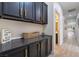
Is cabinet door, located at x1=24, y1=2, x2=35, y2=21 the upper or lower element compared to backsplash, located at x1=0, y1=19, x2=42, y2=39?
upper

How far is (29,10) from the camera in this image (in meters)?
3.13

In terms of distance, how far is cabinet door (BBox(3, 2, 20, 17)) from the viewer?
6.64ft

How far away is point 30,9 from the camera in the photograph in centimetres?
319

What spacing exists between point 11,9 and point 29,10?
3.10ft

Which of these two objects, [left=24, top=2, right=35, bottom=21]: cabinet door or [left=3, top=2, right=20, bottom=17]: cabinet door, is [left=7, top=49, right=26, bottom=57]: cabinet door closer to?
[left=3, top=2, right=20, bottom=17]: cabinet door

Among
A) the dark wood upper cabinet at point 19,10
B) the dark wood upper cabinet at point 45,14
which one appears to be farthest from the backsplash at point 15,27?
the dark wood upper cabinet at point 45,14

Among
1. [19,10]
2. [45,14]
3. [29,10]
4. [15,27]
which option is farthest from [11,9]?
[45,14]

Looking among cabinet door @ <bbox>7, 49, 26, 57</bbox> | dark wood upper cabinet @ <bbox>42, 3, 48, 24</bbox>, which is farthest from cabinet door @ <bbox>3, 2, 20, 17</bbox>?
dark wood upper cabinet @ <bbox>42, 3, 48, 24</bbox>

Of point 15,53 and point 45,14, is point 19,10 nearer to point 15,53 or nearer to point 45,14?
point 15,53

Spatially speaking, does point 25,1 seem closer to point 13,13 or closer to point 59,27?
point 13,13

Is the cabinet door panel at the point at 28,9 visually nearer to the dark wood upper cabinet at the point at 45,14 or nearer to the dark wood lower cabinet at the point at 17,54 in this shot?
the dark wood lower cabinet at the point at 17,54

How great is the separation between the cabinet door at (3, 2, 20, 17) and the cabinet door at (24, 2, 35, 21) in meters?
0.38

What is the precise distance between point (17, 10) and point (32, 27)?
1653 millimetres

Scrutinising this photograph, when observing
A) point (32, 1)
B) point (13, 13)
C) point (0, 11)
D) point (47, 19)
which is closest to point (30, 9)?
point (32, 1)
